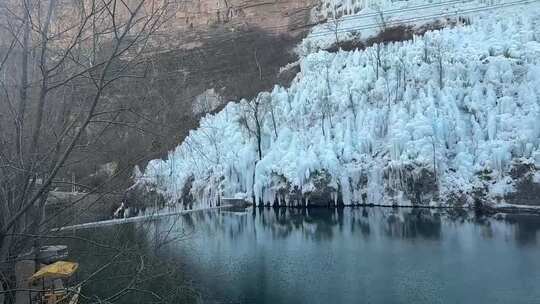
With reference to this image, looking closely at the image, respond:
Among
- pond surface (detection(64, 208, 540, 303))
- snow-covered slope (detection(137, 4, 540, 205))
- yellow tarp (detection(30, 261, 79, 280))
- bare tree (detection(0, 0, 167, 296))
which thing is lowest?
pond surface (detection(64, 208, 540, 303))

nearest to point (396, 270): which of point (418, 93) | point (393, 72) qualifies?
point (418, 93)

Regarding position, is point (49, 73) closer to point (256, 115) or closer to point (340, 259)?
point (340, 259)

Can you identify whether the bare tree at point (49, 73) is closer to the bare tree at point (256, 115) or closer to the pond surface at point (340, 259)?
the pond surface at point (340, 259)

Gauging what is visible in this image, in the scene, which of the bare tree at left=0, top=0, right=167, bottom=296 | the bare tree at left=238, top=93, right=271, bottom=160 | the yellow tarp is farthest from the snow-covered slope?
the bare tree at left=0, top=0, right=167, bottom=296

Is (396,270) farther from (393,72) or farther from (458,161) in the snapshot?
(393,72)

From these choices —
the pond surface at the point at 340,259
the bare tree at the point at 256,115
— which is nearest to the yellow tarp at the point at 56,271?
the pond surface at the point at 340,259

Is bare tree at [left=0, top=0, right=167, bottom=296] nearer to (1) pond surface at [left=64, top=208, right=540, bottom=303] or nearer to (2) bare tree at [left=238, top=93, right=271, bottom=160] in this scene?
(1) pond surface at [left=64, top=208, right=540, bottom=303]
